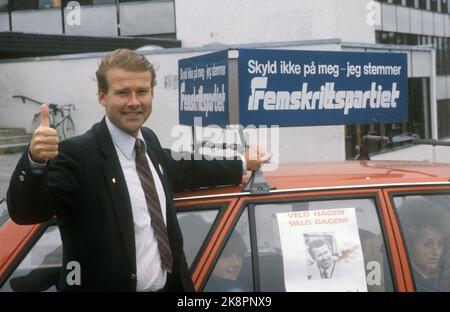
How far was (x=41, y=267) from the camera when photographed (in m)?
2.62

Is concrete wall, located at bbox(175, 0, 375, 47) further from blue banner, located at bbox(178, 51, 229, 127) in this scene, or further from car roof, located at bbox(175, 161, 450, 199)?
car roof, located at bbox(175, 161, 450, 199)

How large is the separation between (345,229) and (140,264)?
2.73 feet

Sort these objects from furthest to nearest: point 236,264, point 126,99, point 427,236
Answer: point 427,236
point 236,264
point 126,99

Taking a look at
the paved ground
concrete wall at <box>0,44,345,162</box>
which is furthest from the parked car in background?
concrete wall at <box>0,44,345,162</box>

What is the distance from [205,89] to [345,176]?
9.32 ft

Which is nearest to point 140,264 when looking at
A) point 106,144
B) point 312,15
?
point 106,144

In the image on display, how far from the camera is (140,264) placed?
2.24 meters

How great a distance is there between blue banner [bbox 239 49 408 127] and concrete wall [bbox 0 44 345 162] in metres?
8.55

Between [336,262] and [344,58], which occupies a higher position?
[344,58]

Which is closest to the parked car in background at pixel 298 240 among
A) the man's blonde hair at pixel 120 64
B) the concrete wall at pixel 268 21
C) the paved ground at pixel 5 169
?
the man's blonde hair at pixel 120 64

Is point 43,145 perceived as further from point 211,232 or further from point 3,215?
point 3,215

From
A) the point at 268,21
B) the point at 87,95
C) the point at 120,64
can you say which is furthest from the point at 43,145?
the point at 268,21
